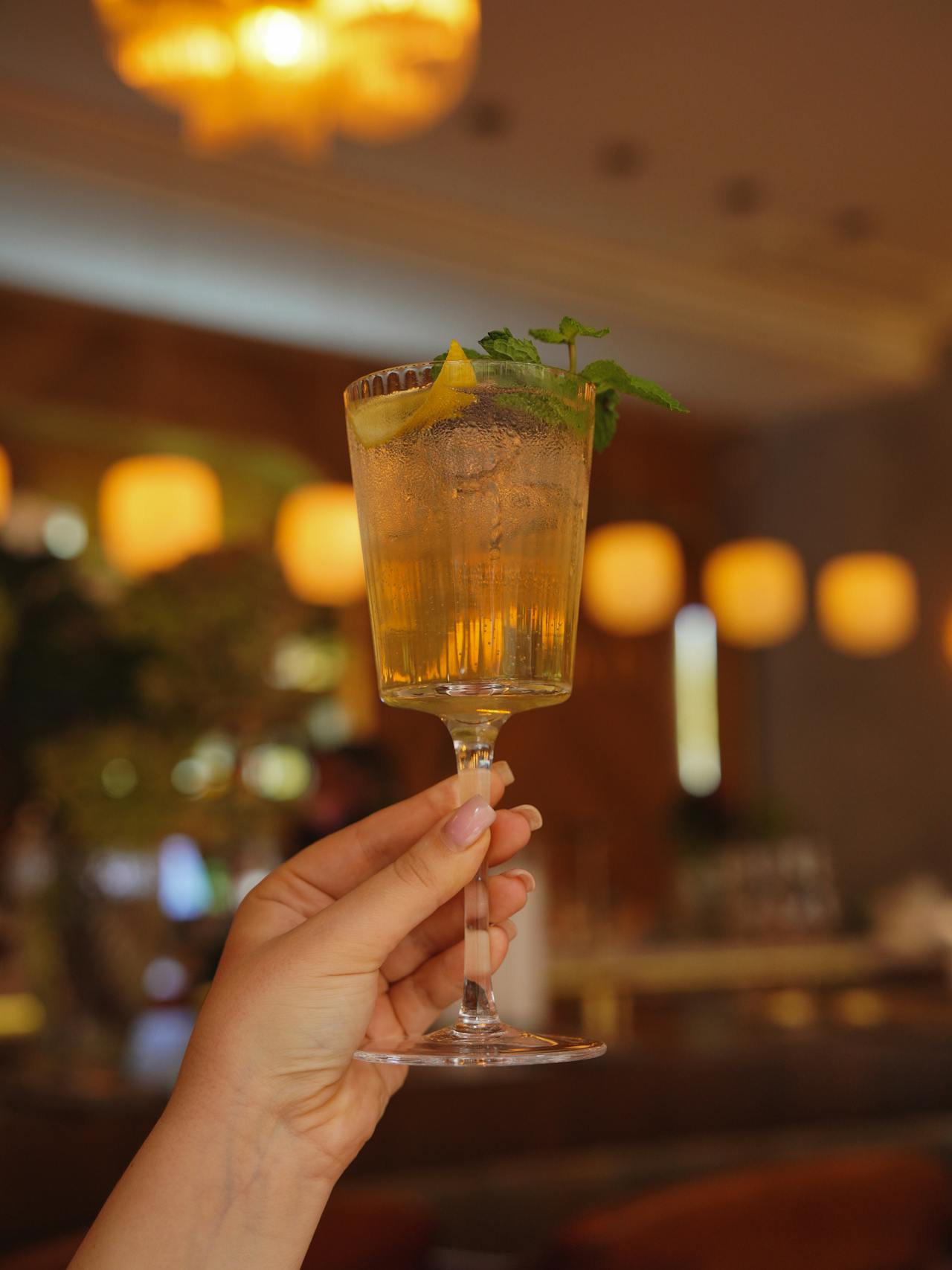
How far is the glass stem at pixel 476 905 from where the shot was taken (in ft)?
2.75

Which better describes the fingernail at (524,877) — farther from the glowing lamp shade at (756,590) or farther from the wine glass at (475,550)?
the glowing lamp shade at (756,590)

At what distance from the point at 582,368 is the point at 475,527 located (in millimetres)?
119

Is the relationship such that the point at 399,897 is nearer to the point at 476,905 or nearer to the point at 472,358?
the point at 476,905

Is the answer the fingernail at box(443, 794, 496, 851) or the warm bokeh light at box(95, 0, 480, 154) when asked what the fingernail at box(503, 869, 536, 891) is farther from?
the warm bokeh light at box(95, 0, 480, 154)

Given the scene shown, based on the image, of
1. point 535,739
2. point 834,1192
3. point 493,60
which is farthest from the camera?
point 535,739

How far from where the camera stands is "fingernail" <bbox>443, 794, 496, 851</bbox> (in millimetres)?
757

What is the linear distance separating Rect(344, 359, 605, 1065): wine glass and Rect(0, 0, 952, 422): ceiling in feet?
11.3

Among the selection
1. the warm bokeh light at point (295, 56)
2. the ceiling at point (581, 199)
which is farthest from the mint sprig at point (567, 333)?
the ceiling at point (581, 199)

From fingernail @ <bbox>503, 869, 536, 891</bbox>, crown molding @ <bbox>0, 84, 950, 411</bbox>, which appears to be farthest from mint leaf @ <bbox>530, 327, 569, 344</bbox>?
crown molding @ <bbox>0, 84, 950, 411</bbox>

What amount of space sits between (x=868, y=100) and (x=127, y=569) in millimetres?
2801

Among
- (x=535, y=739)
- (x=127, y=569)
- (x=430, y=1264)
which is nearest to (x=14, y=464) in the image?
(x=127, y=569)

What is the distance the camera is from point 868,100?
459 cm

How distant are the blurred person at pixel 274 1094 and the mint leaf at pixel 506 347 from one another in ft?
0.79

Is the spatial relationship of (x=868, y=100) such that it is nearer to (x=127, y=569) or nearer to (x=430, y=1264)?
(x=127, y=569)
